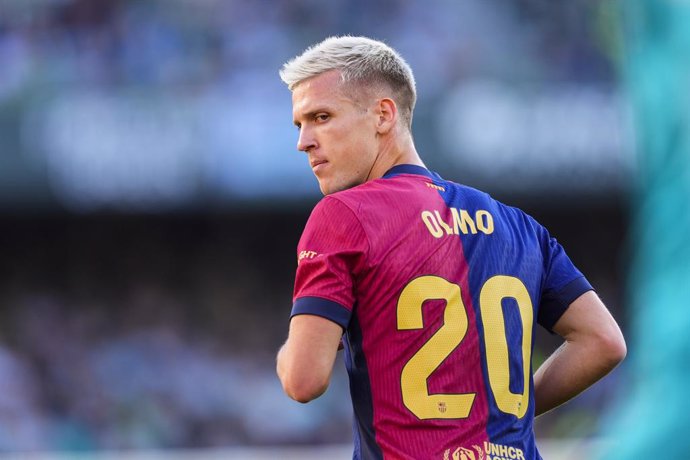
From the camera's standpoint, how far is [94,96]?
479 inches

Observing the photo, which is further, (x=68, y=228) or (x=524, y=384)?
(x=68, y=228)

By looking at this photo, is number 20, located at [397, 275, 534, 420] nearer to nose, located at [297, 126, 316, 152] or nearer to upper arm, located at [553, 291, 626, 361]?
upper arm, located at [553, 291, 626, 361]

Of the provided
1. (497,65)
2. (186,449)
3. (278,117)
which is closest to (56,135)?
(278,117)

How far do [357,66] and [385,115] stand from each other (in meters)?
0.15

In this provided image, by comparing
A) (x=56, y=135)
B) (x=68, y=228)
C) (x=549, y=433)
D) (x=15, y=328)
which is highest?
(x=56, y=135)

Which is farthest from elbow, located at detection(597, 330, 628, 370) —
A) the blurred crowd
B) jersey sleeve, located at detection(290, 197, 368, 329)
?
the blurred crowd

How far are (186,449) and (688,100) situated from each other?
10198 millimetres

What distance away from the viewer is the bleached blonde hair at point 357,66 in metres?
3.23

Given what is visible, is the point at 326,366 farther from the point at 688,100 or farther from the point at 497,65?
the point at 497,65

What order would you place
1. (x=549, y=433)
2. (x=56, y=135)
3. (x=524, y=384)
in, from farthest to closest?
(x=549, y=433)
(x=56, y=135)
(x=524, y=384)

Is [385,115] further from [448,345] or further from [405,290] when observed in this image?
[448,345]

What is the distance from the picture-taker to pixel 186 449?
12.5 metres

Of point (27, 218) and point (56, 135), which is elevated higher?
point (56, 135)

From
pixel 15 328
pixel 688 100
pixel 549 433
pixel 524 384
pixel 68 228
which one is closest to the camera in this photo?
pixel 688 100
